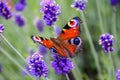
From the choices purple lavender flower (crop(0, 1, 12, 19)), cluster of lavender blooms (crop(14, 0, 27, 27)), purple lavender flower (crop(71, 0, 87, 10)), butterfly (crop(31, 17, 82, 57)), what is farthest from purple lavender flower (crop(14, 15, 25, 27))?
butterfly (crop(31, 17, 82, 57))

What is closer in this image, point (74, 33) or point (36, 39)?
point (36, 39)

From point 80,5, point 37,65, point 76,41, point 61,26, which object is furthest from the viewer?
point 61,26

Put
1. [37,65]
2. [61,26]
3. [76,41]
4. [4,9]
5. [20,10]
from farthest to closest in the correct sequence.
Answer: [61,26]
[20,10]
[4,9]
[76,41]
[37,65]

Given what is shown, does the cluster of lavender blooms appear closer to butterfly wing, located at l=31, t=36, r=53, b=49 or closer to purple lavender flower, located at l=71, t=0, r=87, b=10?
purple lavender flower, located at l=71, t=0, r=87, b=10

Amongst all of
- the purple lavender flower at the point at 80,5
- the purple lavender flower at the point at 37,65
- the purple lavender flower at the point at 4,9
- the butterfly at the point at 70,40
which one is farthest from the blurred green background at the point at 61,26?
the purple lavender flower at the point at 37,65

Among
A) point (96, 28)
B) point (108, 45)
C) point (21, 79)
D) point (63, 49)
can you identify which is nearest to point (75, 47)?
point (63, 49)

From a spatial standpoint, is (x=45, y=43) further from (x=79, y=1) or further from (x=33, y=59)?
(x=79, y=1)

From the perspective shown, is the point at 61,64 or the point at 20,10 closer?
the point at 61,64

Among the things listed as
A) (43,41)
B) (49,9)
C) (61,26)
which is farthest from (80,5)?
(61,26)

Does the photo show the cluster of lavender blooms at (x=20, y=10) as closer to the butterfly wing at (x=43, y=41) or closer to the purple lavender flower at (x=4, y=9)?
the purple lavender flower at (x=4, y=9)

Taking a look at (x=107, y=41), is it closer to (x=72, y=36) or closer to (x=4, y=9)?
(x=72, y=36)

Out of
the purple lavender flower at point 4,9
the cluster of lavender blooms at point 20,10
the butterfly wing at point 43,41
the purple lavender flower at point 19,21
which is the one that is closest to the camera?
the butterfly wing at point 43,41
